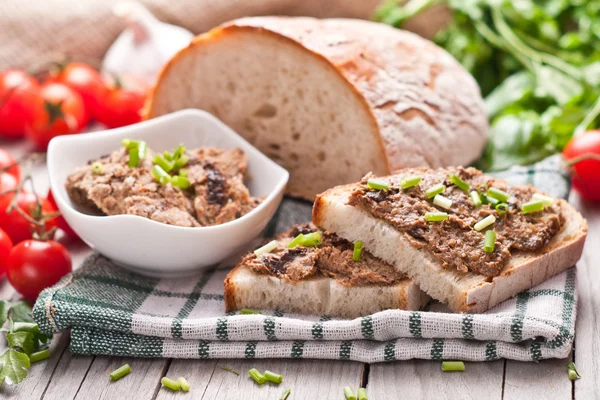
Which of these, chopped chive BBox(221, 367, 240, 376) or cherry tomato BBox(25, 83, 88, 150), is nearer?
chopped chive BBox(221, 367, 240, 376)

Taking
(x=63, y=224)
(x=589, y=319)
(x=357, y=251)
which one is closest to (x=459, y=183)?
(x=357, y=251)

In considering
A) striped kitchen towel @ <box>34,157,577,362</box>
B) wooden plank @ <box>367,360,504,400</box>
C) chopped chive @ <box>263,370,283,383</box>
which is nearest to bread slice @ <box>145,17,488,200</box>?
striped kitchen towel @ <box>34,157,577,362</box>

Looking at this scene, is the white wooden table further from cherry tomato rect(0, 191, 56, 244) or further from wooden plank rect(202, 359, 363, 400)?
cherry tomato rect(0, 191, 56, 244)

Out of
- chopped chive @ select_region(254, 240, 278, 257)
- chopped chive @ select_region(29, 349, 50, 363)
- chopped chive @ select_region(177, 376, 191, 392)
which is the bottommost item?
chopped chive @ select_region(29, 349, 50, 363)

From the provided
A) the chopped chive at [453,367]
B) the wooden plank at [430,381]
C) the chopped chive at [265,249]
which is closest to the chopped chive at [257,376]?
the wooden plank at [430,381]

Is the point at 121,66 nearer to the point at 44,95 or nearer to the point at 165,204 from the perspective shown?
the point at 44,95

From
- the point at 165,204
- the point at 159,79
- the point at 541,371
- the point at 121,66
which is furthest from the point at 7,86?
the point at 541,371
